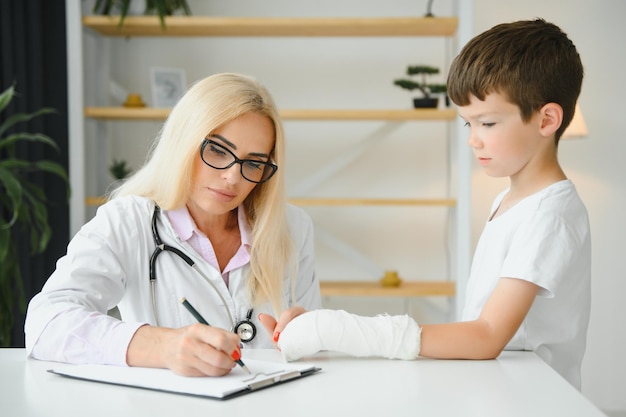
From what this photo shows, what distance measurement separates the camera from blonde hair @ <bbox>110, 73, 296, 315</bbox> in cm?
176

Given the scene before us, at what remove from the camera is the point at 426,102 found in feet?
11.9

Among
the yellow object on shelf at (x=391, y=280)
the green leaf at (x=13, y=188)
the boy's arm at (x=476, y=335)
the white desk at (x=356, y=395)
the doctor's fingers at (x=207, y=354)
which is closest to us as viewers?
the white desk at (x=356, y=395)

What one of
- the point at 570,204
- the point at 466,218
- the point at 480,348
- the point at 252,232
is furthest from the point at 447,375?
the point at 466,218

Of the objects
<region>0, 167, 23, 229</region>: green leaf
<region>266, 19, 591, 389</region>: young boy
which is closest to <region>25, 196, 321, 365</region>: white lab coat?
<region>266, 19, 591, 389</region>: young boy

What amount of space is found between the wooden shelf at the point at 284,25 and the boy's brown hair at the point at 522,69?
1.99 metres

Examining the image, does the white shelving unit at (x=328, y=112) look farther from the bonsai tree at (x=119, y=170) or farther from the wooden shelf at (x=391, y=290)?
the bonsai tree at (x=119, y=170)

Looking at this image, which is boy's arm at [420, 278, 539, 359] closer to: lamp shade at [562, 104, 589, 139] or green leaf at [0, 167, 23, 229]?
green leaf at [0, 167, 23, 229]

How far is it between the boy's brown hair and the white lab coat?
67 centimetres

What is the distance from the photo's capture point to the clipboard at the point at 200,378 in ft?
3.75

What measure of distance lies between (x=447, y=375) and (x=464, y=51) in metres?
0.65

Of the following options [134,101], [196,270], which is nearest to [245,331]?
[196,270]

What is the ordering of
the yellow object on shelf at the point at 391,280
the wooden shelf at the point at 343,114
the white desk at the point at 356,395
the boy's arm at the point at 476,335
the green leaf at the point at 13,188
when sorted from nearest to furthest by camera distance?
the white desk at the point at 356,395 < the boy's arm at the point at 476,335 < the green leaf at the point at 13,188 < the wooden shelf at the point at 343,114 < the yellow object on shelf at the point at 391,280

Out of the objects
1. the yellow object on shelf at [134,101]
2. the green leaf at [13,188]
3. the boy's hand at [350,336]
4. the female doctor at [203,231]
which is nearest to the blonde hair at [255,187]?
the female doctor at [203,231]

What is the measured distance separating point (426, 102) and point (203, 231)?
193 centimetres
